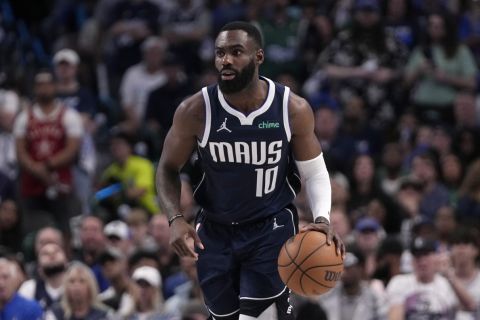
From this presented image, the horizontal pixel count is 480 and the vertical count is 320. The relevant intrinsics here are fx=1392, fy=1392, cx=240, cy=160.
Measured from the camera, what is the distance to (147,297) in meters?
11.4

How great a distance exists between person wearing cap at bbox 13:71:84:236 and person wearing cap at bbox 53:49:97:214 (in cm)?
38

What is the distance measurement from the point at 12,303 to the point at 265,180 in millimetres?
3661

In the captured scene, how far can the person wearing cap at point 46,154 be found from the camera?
13.7 m

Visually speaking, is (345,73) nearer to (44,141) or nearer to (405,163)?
(405,163)

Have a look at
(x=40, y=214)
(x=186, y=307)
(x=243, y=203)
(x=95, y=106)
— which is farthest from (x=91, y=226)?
(x=243, y=203)

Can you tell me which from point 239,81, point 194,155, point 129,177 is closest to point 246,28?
point 239,81

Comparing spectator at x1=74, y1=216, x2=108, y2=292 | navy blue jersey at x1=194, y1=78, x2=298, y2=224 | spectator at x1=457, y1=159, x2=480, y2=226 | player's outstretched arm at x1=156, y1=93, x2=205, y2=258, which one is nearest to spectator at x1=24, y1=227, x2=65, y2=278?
spectator at x1=74, y1=216, x2=108, y2=292

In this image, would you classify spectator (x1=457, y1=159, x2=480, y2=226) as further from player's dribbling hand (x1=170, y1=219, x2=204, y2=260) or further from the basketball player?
player's dribbling hand (x1=170, y1=219, x2=204, y2=260)

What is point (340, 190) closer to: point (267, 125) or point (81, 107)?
point (81, 107)

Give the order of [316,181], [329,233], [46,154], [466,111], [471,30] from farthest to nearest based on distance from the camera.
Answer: [471,30] < [466,111] < [46,154] < [316,181] < [329,233]

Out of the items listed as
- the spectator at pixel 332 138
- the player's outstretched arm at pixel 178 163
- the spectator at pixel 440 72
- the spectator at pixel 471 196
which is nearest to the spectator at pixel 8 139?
the spectator at pixel 332 138

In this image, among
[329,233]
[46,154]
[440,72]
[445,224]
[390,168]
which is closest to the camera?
[329,233]

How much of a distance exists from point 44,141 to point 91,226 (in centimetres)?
136

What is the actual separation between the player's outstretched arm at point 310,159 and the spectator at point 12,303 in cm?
349
